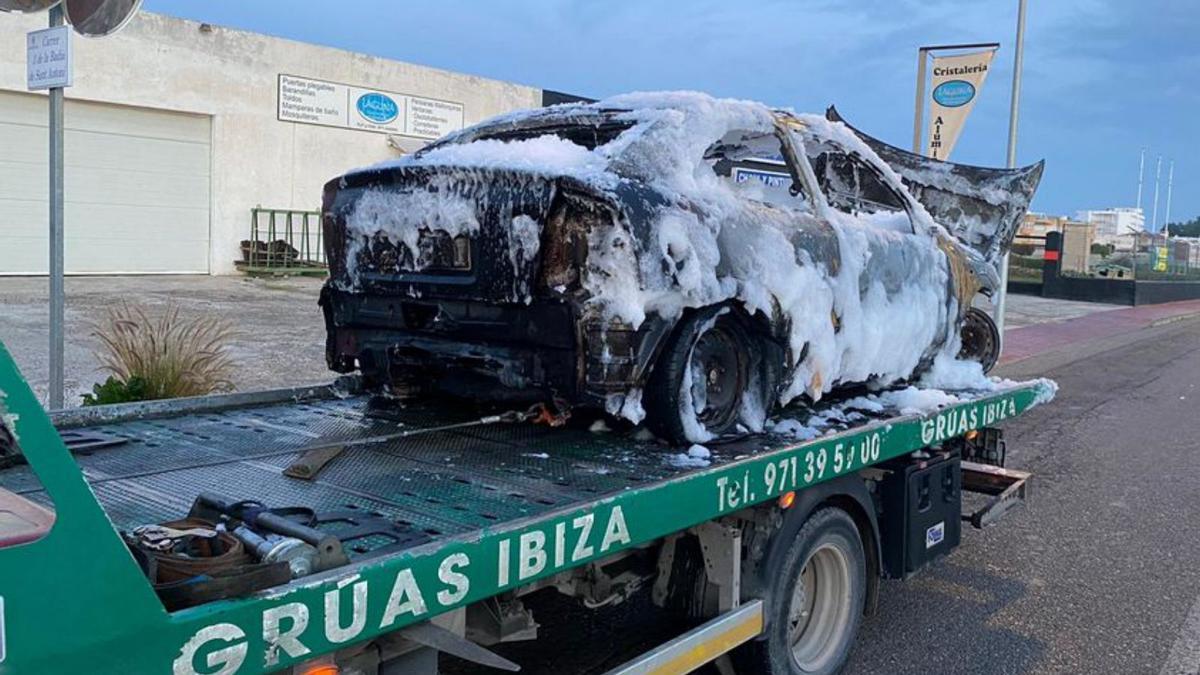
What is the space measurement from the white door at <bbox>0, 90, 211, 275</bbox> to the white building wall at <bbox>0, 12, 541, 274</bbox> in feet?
0.99

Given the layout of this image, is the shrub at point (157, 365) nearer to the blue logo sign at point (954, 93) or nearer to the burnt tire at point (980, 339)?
the burnt tire at point (980, 339)

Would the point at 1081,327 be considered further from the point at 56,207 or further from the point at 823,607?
the point at 56,207

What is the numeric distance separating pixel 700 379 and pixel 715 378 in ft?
0.55

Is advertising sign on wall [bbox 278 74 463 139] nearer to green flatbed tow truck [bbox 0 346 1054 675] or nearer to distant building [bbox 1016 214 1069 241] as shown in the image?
green flatbed tow truck [bbox 0 346 1054 675]

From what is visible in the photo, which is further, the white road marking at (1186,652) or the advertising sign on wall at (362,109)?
the advertising sign on wall at (362,109)

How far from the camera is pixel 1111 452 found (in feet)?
30.2

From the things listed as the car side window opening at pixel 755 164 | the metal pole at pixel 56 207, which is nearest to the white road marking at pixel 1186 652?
the car side window opening at pixel 755 164

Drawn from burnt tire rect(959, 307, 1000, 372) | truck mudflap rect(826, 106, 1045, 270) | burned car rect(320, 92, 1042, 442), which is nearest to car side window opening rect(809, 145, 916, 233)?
burned car rect(320, 92, 1042, 442)

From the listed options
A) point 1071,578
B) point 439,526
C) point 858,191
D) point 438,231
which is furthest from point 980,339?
point 439,526

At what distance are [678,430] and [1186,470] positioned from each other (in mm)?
6323

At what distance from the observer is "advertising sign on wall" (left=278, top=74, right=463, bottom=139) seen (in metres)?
22.0

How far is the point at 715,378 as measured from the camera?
448cm

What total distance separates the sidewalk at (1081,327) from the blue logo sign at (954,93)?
3895 mm

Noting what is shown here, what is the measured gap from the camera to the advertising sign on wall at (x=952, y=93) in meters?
14.6
